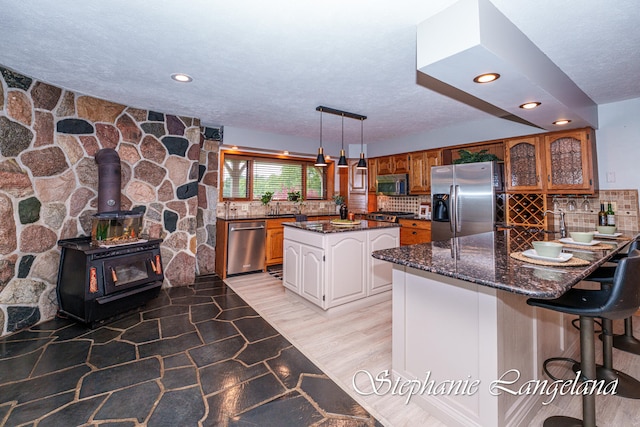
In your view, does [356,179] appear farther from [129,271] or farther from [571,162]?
[129,271]

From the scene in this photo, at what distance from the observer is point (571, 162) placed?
345 cm

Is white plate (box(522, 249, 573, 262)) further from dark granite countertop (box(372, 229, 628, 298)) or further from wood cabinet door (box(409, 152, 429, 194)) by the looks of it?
wood cabinet door (box(409, 152, 429, 194))

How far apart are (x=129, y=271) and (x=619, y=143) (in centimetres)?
565

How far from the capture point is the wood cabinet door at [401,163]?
17.3 ft

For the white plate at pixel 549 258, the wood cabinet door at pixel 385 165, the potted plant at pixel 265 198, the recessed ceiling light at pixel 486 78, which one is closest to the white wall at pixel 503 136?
the wood cabinet door at pixel 385 165

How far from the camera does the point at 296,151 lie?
17.3ft

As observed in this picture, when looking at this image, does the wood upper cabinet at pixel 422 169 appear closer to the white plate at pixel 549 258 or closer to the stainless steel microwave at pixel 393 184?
the stainless steel microwave at pixel 393 184

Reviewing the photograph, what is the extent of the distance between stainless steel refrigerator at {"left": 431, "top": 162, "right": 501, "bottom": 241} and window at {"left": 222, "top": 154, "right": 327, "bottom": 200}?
2.56 metres

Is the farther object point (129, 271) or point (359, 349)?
point (129, 271)

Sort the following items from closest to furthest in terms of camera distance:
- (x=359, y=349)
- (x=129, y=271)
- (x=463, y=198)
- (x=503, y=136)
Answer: (x=359, y=349) → (x=129, y=271) → (x=503, y=136) → (x=463, y=198)

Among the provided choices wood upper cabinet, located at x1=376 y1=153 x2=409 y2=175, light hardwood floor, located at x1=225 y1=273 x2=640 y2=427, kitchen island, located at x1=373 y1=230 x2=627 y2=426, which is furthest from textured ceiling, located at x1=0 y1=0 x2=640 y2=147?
light hardwood floor, located at x1=225 y1=273 x2=640 y2=427

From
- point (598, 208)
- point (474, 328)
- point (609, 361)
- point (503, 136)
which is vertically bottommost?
point (609, 361)

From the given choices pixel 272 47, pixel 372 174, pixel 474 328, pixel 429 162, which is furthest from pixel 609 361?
pixel 372 174

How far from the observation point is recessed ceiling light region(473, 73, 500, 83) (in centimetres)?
187
